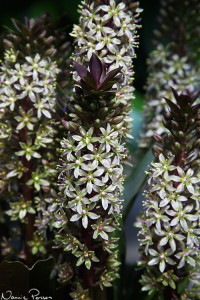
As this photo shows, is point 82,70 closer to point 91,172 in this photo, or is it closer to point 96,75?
point 96,75

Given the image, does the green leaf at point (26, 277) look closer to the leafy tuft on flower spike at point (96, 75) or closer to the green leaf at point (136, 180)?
the green leaf at point (136, 180)

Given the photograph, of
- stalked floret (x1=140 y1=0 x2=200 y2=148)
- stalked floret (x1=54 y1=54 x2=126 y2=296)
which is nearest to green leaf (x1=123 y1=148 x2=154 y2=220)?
stalked floret (x1=140 y1=0 x2=200 y2=148)

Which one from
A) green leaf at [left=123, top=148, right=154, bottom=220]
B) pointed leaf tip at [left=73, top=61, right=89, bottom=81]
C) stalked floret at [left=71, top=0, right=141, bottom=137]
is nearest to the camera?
pointed leaf tip at [left=73, top=61, right=89, bottom=81]

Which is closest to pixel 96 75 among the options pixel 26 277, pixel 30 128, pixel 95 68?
pixel 95 68

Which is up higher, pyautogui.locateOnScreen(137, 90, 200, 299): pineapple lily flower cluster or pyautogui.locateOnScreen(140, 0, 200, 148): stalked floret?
pyautogui.locateOnScreen(140, 0, 200, 148): stalked floret

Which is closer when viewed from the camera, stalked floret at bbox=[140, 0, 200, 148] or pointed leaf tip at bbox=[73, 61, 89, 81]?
pointed leaf tip at bbox=[73, 61, 89, 81]

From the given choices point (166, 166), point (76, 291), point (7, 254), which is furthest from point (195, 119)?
point (7, 254)

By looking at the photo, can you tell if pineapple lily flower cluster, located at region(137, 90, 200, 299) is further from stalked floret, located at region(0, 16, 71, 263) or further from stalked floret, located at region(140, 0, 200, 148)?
stalked floret, located at region(140, 0, 200, 148)
